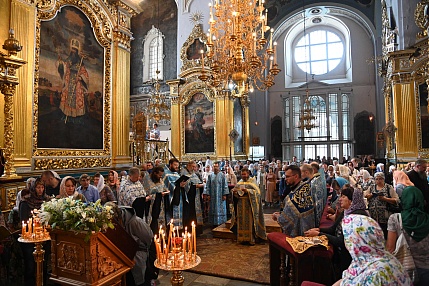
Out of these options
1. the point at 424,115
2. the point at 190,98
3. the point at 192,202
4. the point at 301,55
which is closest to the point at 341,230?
the point at 192,202

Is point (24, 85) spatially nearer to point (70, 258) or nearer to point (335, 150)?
point (70, 258)

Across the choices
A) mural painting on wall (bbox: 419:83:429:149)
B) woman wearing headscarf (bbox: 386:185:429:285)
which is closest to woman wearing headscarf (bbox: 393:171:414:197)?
woman wearing headscarf (bbox: 386:185:429:285)

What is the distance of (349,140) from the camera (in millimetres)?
23406

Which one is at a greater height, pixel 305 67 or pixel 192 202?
pixel 305 67

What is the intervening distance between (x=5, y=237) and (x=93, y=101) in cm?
555

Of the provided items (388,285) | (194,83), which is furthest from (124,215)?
(194,83)

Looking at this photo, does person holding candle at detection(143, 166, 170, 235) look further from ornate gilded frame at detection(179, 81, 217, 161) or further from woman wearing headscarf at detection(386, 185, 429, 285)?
ornate gilded frame at detection(179, 81, 217, 161)

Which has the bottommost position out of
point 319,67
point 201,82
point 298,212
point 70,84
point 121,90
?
point 298,212

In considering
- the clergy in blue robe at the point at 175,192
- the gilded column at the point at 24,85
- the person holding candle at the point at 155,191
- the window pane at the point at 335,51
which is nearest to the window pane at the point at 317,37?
the window pane at the point at 335,51

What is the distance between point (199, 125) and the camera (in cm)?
1731

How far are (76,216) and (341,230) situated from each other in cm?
304

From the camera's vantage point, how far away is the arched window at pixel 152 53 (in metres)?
20.3

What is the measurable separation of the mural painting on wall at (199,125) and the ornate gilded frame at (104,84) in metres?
8.10

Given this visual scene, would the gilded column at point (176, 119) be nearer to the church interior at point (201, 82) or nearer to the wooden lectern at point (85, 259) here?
the church interior at point (201, 82)
